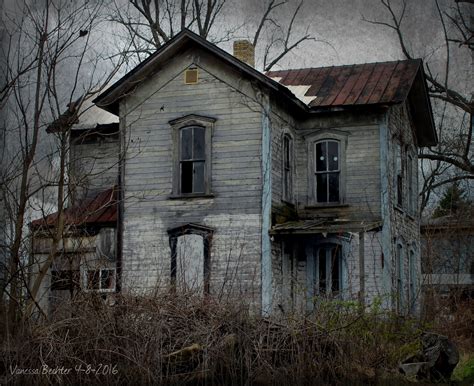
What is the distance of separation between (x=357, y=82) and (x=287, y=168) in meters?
2.40

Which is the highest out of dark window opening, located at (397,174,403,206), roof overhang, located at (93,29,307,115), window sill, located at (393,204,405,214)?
roof overhang, located at (93,29,307,115)

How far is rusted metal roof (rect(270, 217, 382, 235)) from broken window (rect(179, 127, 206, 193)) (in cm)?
175

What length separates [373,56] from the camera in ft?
66.8

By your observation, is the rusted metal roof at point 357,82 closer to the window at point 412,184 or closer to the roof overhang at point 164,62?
the roof overhang at point 164,62

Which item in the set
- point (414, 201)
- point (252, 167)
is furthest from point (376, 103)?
point (414, 201)

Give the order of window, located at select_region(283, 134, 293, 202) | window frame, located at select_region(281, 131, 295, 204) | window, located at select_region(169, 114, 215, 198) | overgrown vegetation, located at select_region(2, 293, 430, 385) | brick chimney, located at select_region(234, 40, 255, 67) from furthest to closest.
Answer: brick chimney, located at select_region(234, 40, 255, 67)
window, located at select_region(283, 134, 293, 202)
window frame, located at select_region(281, 131, 295, 204)
window, located at select_region(169, 114, 215, 198)
overgrown vegetation, located at select_region(2, 293, 430, 385)

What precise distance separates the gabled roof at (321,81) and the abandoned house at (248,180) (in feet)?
0.11

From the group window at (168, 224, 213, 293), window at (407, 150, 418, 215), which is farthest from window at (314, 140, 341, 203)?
window at (407, 150, 418, 215)

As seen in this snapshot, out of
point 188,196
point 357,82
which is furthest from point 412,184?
point 188,196

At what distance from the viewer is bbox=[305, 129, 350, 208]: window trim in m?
16.8

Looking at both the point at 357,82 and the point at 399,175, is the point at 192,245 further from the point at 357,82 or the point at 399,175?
the point at 399,175

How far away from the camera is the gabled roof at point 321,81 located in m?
15.9

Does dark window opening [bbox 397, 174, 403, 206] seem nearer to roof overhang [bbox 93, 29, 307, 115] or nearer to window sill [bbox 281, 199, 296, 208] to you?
window sill [bbox 281, 199, 296, 208]

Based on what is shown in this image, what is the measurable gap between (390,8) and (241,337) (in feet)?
51.2
